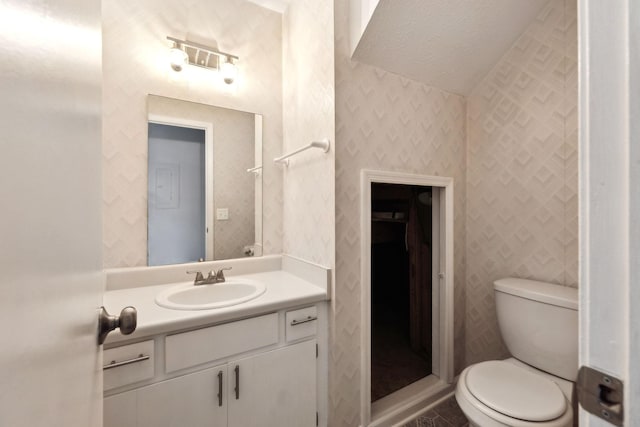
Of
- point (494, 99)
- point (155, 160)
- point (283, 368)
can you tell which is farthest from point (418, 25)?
point (283, 368)

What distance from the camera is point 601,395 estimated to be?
0.35 meters

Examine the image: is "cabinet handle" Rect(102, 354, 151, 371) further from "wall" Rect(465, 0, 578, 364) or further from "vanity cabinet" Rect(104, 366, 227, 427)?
"wall" Rect(465, 0, 578, 364)

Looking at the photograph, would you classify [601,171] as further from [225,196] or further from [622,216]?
[225,196]

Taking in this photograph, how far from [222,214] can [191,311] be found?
2.56 ft

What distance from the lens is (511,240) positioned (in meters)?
1.71

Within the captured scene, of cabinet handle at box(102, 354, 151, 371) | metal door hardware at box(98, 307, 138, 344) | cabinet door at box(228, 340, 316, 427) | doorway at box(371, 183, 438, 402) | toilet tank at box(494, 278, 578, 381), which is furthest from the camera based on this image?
doorway at box(371, 183, 438, 402)

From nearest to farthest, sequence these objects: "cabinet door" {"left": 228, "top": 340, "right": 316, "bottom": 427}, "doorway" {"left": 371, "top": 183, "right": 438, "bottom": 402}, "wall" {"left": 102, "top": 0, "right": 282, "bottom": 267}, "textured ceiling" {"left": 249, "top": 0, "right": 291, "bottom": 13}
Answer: "cabinet door" {"left": 228, "top": 340, "right": 316, "bottom": 427}, "wall" {"left": 102, "top": 0, "right": 282, "bottom": 267}, "textured ceiling" {"left": 249, "top": 0, "right": 291, "bottom": 13}, "doorway" {"left": 371, "top": 183, "right": 438, "bottom": 402}

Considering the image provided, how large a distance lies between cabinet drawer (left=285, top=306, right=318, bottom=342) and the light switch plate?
813mm

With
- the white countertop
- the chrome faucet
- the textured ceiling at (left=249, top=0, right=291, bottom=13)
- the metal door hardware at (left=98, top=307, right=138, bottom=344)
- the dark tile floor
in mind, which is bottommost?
the dark tile floor

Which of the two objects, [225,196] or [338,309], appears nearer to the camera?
[338,309]

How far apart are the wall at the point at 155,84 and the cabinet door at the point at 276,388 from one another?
0.75m

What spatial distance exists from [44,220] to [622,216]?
64 cm

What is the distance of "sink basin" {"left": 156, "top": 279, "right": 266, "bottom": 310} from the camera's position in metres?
1.36

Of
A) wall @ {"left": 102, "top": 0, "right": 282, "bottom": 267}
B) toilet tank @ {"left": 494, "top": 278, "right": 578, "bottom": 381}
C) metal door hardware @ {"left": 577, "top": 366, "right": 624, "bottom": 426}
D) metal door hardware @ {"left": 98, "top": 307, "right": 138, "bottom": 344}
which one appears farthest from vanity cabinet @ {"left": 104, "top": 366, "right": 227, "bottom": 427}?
toilet tank @ {"left": 494, "top": 278, "right": 578, "bottom": 381}
